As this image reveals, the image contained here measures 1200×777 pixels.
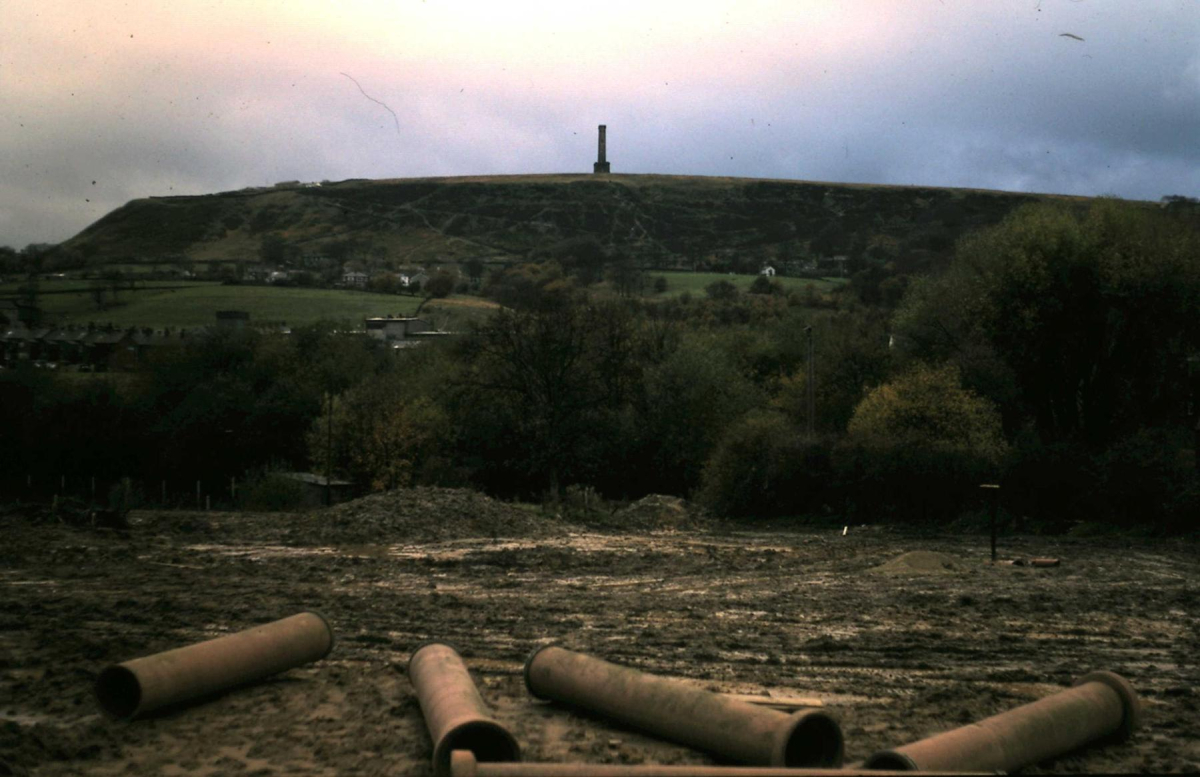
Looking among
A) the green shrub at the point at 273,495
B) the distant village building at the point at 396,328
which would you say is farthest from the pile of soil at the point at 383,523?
the distant village building at the point at 396,328

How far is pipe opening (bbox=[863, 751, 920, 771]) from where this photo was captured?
21.4 feet

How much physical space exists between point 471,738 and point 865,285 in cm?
7844

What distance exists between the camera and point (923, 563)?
1909 centimetres

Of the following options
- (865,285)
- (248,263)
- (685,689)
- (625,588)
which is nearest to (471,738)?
(685,689)

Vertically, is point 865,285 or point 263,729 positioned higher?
point 865,285

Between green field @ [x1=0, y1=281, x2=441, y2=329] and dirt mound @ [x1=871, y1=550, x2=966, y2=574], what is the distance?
5539 cm

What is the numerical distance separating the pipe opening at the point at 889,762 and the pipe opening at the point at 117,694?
5.45m

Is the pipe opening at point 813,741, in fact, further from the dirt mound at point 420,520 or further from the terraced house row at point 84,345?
the terraced house row at point 84,345

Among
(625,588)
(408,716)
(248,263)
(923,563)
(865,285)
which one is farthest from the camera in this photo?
(248,263)

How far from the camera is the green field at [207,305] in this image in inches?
2598

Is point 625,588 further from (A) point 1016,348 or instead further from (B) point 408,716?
(A) point 1016,348

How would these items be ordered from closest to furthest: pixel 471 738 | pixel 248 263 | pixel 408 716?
pixel 471 738 < pixel 408 716 < pixel 248 263

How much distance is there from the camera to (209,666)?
9.08 m

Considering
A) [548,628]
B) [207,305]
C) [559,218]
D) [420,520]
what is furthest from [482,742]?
[559,218]
